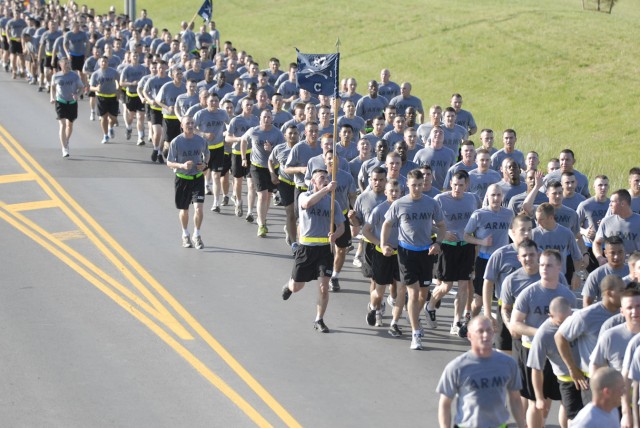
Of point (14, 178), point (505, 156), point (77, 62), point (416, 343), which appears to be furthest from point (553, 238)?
point (77, 62)

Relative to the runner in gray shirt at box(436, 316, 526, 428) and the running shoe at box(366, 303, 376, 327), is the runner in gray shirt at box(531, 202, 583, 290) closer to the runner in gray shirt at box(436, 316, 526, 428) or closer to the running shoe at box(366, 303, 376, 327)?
the running shoe at box(366, 303, 376, 327)

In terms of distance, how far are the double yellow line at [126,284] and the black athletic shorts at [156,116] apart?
2586 mm

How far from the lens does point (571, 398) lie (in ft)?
39.9

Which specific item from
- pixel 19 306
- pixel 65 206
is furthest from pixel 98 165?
pixel 19 306

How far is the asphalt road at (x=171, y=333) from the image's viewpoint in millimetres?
13742

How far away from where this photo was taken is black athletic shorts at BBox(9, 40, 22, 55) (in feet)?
128

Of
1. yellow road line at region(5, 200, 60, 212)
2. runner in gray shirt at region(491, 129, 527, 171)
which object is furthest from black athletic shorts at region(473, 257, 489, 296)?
yellow road line at region(5, 200, 60, 212)

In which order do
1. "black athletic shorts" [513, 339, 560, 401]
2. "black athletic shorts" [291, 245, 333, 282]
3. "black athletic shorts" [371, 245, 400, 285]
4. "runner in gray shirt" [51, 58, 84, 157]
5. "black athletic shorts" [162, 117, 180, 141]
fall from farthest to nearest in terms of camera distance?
"runner in gray shirt" [51, 58, 84, 157], "black athletic shorts" [162, 117, 180, 141], "black athletic shorts" [371, 245, 400, 285], "black athletic shorts" [291, 245, 333, 282], "black athletic shorts" [513, 339, 560, 401]

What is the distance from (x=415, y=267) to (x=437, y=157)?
428cm

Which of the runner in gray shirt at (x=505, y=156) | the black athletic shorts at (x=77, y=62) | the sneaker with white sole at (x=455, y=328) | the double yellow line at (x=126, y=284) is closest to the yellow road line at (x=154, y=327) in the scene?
the double yellow line at (x=126, y=284)

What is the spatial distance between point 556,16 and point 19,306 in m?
32.4

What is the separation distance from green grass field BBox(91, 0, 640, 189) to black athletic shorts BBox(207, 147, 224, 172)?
8668 millimetres

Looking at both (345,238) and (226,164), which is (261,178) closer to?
(226,164)

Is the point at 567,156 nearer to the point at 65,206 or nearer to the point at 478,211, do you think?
the point at 478,211
